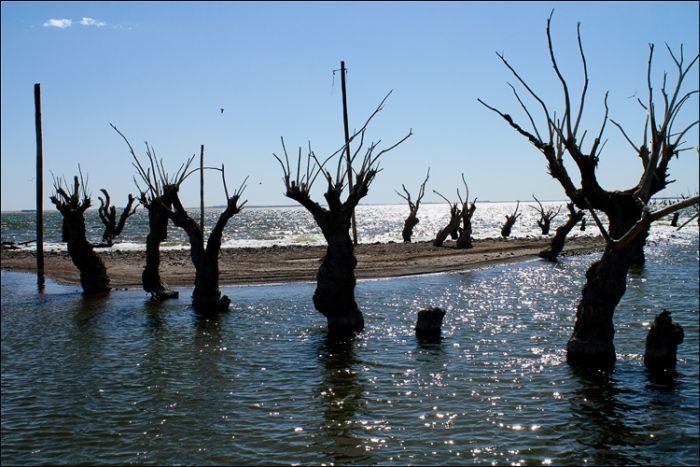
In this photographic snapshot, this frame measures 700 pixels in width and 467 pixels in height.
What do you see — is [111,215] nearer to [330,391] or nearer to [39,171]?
[39,171]

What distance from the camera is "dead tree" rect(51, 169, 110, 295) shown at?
21906mm

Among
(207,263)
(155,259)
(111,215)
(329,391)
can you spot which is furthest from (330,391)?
(111,215)

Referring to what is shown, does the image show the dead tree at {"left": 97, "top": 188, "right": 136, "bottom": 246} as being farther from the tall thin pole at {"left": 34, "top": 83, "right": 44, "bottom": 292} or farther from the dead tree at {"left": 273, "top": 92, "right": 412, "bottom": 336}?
the dead tree at {"left": 273, "top": 92, "right": 412, "bottom": 336}

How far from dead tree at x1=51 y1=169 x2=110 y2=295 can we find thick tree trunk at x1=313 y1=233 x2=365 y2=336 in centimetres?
1028

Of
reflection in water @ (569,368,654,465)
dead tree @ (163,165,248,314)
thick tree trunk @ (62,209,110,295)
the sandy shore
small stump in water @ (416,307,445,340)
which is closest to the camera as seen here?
reflection in water @ (569,368,654,465)

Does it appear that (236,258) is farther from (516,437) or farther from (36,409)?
(516,437)

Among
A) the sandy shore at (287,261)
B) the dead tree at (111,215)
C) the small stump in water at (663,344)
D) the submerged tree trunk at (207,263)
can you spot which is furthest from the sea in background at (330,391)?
the dead tree at (111,215)

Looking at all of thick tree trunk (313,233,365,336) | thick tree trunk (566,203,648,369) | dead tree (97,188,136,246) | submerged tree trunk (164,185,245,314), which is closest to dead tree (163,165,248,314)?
submerged tree trunk (164,185,245,314)

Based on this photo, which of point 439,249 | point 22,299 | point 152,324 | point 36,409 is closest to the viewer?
point 36,409

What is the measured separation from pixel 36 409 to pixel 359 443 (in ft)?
16.9

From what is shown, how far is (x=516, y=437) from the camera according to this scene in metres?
9.03

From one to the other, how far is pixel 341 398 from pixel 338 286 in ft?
15.2

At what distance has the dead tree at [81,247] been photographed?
21906 mm

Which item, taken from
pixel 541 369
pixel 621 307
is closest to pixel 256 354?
pixel 541 369
